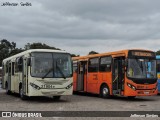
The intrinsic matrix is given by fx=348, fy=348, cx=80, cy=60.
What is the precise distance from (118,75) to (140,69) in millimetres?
1456

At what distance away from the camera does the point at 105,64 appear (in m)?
22.0

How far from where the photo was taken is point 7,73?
26.0m

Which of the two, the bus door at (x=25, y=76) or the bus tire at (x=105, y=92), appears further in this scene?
the bus tire at (x=105, y=92)

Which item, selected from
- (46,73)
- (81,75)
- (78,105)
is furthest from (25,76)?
(81,75)

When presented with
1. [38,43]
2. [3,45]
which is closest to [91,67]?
[38,43]

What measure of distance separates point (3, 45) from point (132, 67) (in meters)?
79.0

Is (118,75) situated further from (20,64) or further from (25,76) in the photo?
(20,64)

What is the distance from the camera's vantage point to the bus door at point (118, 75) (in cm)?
2002

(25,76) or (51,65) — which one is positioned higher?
(51,65)

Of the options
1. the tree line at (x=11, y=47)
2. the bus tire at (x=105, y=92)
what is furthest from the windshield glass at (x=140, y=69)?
the tree line at (x=11, y=47)

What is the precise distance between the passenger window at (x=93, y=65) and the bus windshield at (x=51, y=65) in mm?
4579

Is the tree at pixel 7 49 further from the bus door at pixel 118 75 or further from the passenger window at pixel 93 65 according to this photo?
the bus door at pixel 118 75

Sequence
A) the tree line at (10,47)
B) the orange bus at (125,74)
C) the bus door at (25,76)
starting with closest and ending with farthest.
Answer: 1. the bus door at (25,76)
2. the orange bus at (125,74)
3. the tree line at (10,47)

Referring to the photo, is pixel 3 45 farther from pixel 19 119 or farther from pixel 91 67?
pixel 19 119
